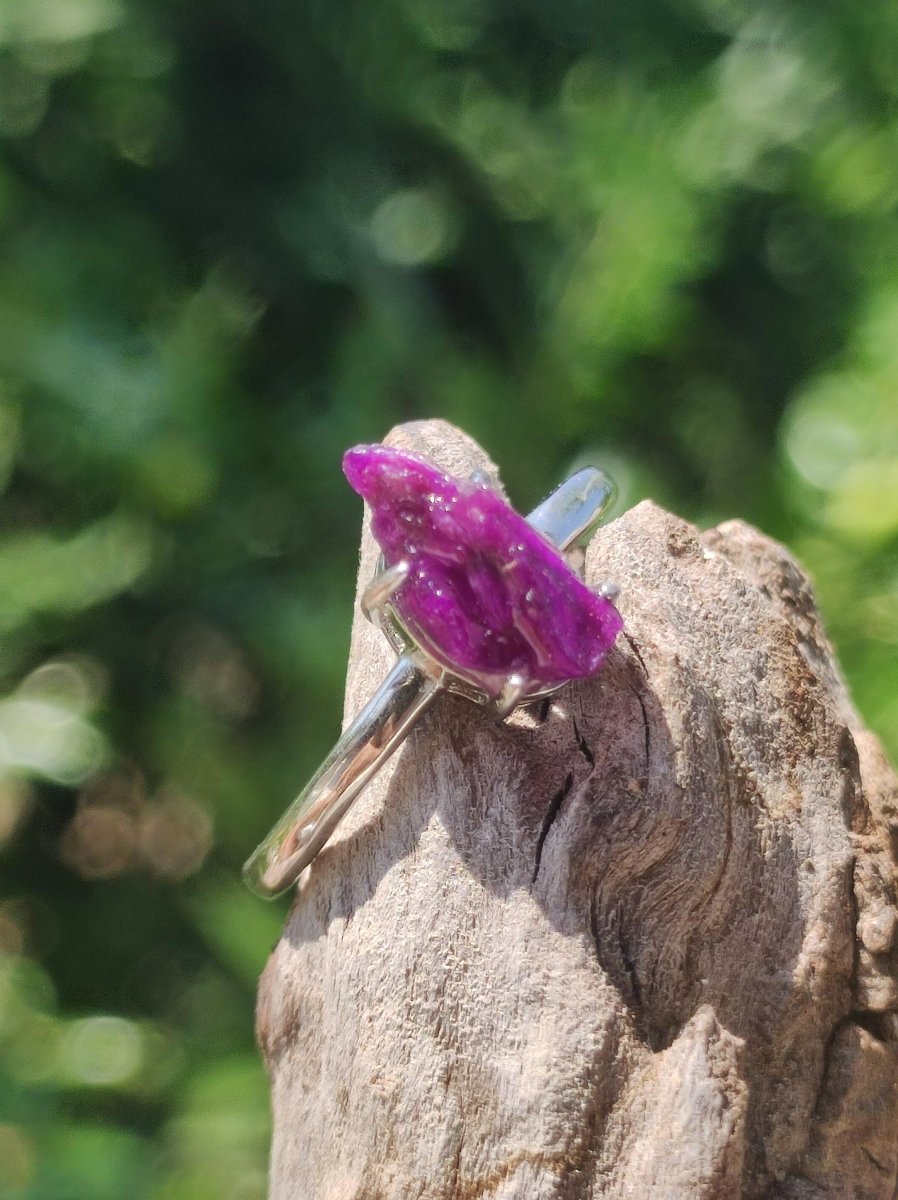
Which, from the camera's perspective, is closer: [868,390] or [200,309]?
[868,390]

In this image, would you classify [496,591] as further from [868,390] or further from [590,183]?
[590,183]

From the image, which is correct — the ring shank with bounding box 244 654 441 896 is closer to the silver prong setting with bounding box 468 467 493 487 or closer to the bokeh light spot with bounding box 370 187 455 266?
the silver prong setting with bounding box 468 467 493 487

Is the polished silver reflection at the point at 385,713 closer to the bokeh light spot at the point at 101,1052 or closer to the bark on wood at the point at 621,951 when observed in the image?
the bark on wood at the point at 621,951

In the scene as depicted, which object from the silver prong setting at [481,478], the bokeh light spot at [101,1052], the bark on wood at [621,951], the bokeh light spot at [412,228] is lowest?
the bokeh light spot at [101,1052]

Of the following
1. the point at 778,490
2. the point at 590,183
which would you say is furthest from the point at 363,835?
the point at 590,183

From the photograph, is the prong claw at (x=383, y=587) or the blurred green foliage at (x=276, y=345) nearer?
the prong claw at (x=383, y=587)

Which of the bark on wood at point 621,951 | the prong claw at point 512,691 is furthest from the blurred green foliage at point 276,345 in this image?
the prong claw at point 512,691
